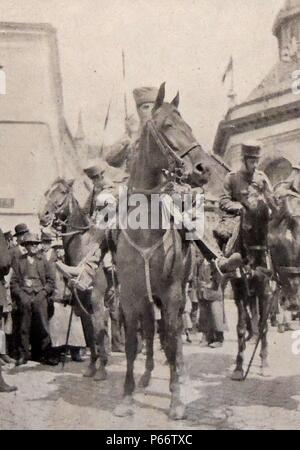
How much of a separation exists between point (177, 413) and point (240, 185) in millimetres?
2069

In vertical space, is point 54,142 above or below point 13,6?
below

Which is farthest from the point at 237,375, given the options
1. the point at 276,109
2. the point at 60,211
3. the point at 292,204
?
the point at 276,109

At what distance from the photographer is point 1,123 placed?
621cm

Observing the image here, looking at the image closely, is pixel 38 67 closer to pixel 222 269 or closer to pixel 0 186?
pixel 0 186

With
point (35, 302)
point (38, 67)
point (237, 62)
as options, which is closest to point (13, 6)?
point (38, 67)

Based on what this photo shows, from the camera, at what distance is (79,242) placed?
252 inches

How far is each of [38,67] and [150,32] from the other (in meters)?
1.06

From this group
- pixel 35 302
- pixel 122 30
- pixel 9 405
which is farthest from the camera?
pixel 35 302

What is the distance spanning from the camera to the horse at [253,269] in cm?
595

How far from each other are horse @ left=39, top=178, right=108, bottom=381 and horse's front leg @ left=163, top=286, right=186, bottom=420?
4.00ft

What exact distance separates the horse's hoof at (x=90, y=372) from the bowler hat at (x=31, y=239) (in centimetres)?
147

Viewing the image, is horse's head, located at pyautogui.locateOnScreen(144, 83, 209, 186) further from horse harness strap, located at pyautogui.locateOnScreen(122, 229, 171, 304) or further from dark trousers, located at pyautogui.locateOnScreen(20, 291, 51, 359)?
dark trousers, located at pyautogui.locateOnScreen(20, 291, 51, 359)

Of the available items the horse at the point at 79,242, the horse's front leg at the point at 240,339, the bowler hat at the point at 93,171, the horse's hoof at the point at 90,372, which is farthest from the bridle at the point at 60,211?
the horse's front leg at the point at 240,339

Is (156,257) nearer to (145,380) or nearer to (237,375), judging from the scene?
(145,380)
